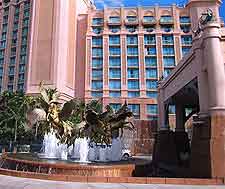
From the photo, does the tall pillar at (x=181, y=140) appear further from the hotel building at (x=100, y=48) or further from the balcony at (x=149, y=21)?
the balcony at (x=149, y=21)

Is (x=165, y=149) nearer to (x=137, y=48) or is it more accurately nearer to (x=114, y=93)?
(x=114, y=93)

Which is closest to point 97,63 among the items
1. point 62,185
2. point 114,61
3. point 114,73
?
point 114,61

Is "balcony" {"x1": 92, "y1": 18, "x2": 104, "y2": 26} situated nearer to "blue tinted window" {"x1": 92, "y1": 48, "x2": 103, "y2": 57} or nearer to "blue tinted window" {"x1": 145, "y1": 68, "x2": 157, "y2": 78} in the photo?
"blue tinted window" {"x1": 92, "y1": 48, "x2": 103, "y2": 57}

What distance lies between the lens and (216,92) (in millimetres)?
13953

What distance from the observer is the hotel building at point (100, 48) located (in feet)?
205

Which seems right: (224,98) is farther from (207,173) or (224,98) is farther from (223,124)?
(207,173)

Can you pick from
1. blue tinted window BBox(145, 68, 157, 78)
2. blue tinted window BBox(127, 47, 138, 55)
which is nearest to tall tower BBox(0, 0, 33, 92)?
blue tinted window BBox(127, 47, 138, 55)

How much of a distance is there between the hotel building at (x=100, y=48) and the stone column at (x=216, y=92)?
48227 millimetres

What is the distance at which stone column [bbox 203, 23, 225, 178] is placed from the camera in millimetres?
12898

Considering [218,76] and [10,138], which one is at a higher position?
[218,76]

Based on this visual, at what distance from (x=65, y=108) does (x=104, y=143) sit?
13.4ft

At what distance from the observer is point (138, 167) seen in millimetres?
14281

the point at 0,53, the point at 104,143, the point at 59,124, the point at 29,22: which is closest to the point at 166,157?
the point at 104,143

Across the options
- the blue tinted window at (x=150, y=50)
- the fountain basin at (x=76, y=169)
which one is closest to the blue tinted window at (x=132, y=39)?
the blue tinted window at (x=150, y=50)
